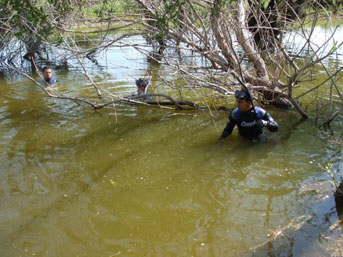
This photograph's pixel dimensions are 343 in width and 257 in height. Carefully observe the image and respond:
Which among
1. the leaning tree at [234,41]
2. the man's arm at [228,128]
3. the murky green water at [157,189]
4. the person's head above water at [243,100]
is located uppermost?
the leaning tree at [234,41]

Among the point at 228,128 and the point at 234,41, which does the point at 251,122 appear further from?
the point at 234,41

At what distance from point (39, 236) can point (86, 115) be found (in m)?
4.35

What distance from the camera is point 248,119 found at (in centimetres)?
597

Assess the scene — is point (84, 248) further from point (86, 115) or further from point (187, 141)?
point (86, 115)

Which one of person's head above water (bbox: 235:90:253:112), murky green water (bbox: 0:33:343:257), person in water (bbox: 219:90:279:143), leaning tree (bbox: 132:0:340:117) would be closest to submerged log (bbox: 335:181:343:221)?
murky green water (bbox: 0:33:343:257)

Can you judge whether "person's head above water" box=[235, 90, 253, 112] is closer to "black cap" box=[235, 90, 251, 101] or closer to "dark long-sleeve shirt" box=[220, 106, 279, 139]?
"black cap" box=[235, 90, 251, 101]

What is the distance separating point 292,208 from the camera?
4141 millimetres

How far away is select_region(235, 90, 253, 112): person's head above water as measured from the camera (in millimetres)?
5531

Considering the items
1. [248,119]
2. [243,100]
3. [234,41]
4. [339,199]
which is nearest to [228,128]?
[248,119]

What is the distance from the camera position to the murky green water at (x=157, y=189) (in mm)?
3633

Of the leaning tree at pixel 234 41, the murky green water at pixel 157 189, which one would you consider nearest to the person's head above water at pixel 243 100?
the murky green water at pixel 157 189

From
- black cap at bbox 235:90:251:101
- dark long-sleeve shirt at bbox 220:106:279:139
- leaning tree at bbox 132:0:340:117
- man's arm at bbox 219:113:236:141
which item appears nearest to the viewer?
black cap at bbox 235:90:251:101

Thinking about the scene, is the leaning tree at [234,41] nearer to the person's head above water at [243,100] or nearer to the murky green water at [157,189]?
the murky green water at [157,189]

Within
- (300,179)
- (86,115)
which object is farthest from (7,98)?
(300,179)
